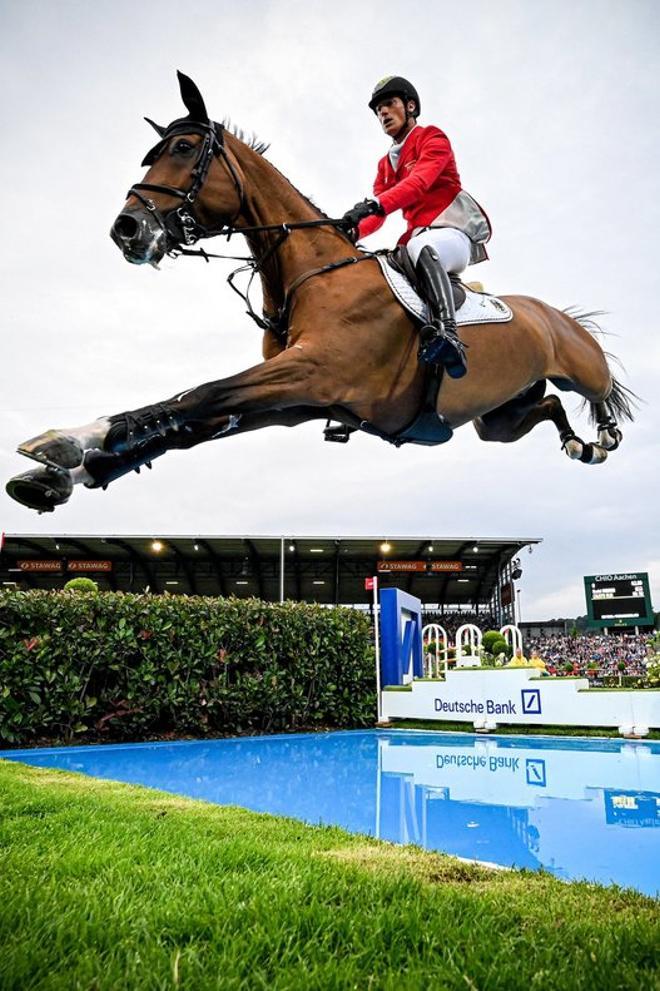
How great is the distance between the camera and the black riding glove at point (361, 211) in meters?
3.11

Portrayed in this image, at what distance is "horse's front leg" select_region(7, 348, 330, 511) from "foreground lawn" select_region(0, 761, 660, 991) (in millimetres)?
1351

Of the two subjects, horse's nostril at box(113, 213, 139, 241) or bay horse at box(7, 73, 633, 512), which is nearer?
bay horse at box(7, 73, 633, 512)

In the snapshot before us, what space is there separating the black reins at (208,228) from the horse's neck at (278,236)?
1.1 inches

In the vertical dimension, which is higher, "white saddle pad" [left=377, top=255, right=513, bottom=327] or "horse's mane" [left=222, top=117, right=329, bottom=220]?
"horse's mane" [left=222, top=117, right=329, bottom=220]

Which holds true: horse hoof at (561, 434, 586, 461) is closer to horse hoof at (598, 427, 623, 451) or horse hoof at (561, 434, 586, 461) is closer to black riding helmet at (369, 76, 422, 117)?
horse hoof at (598, 427, 623, 451)

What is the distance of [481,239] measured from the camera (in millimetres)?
3660

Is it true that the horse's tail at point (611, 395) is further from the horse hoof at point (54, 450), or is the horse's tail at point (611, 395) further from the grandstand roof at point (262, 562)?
the grandstand roof at point (262, 562)

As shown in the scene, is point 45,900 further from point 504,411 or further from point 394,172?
point 394,172

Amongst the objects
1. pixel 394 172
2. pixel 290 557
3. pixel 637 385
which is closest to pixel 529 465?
pixel 637 385

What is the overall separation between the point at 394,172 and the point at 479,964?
11.6ft

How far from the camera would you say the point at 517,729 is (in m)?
11.2

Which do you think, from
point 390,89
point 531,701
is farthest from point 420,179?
point 531,701

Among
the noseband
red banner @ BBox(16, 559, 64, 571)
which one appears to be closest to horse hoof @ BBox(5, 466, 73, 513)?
the noseband

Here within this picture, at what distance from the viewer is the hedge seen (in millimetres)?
9438
